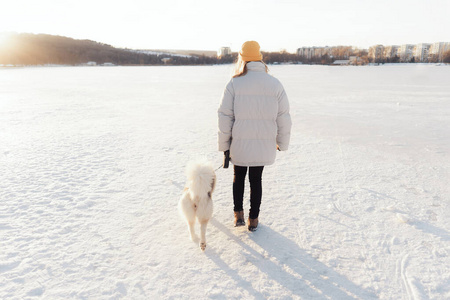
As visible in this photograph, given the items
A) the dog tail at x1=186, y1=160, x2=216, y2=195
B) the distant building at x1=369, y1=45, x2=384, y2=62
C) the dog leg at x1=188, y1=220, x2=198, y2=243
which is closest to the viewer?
the dog tail at x1=186, y1=160, x2=216, y2=195

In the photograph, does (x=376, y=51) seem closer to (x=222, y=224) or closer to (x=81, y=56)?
(x=81, y=56)

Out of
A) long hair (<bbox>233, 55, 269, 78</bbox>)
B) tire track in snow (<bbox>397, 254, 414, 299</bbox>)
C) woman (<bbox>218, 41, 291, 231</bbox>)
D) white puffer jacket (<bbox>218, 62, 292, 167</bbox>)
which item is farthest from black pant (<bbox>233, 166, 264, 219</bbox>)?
tire track in snow (<bbox>397, 254, 414, 299</bbox>)

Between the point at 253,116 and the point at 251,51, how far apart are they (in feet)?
1.78

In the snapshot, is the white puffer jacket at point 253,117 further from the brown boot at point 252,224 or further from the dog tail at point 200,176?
the brown boot at point 252,224

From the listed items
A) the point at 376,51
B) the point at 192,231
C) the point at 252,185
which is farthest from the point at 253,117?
the point at 376,51

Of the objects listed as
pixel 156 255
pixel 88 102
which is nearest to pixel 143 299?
pixel 156 255

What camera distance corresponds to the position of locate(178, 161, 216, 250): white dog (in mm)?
2371

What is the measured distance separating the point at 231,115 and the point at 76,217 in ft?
6.36

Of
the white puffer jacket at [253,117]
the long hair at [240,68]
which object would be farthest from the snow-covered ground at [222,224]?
the long hair at [240,68]

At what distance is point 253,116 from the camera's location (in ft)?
8.21

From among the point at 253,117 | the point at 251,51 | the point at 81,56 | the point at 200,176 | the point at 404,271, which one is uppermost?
the point at 81,56

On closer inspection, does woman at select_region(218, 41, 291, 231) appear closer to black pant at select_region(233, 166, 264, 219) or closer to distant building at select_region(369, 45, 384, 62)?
black pant at select_region(233, 166, 264, 219)

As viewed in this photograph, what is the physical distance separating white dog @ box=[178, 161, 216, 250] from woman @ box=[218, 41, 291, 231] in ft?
1.16

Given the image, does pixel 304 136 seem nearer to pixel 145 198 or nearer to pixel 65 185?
pixel 145 198
